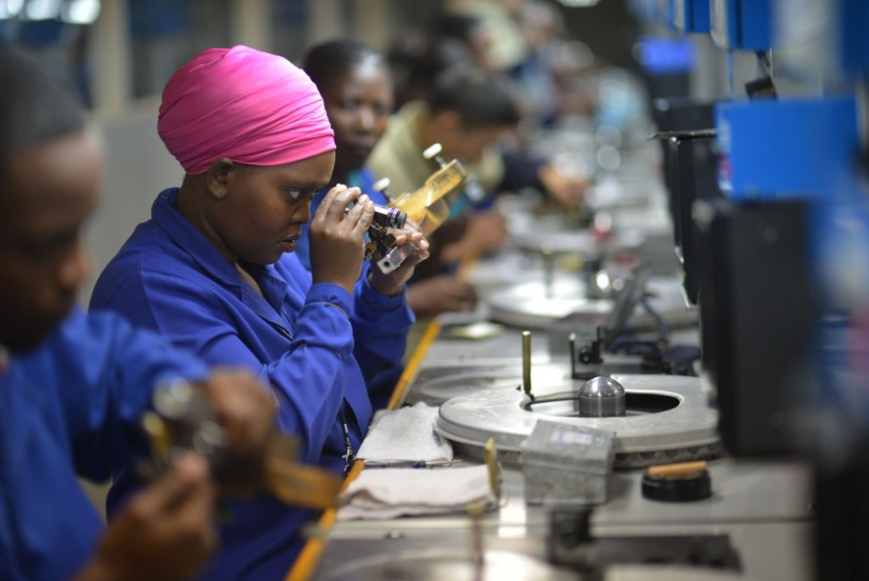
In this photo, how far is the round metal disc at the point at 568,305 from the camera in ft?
8.83

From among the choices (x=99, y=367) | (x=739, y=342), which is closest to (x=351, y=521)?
(x=99, y=367)

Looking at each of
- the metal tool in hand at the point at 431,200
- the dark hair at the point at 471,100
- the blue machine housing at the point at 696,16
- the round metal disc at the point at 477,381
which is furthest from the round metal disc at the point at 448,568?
the dark hair at the point at 471,100

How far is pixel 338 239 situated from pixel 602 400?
18.8 inches

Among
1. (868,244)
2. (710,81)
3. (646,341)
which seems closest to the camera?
(868,244)

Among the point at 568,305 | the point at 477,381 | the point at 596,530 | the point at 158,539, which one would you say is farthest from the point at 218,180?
the point at 568,305

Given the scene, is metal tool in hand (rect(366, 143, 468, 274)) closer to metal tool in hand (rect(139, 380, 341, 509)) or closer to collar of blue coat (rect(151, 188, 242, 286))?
collar of blue coat (rect(151, 188, 242, 286))

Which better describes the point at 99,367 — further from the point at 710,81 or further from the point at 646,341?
the point at 710,81

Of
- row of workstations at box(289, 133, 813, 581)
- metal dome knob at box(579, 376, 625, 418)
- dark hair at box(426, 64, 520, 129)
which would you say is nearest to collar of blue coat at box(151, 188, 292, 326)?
row of workstations at box(289, 133, 813, 581)

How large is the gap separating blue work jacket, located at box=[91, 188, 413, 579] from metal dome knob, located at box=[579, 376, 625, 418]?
1.20ft

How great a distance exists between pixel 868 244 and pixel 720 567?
15.8 inches

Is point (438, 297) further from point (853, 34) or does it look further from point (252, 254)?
point (853, 34)

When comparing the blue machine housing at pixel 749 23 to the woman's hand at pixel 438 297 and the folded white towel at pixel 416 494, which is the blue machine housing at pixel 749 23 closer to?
the folded white towel at pixel 416 494

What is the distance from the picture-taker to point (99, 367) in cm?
137

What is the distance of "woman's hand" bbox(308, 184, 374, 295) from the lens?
73.9 inches
